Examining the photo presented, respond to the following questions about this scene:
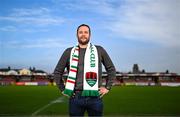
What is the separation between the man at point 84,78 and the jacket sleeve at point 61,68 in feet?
0.15

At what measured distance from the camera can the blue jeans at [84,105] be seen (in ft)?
15.1

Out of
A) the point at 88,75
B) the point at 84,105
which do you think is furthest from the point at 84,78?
the point at 84,105

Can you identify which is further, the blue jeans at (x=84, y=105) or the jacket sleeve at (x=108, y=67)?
the jacket sleeve at (x=108, y=67)

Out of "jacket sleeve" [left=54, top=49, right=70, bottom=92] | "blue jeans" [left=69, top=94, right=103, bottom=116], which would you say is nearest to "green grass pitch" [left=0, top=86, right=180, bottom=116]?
"jacket sleeve" [left=54, top=49, right=70, bottom=92]

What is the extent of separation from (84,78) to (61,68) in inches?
14.8

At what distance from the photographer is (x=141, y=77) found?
10038 centimetres

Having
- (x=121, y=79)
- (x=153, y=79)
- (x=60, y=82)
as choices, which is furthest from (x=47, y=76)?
(x=60, y=82)

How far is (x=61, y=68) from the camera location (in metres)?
4.81

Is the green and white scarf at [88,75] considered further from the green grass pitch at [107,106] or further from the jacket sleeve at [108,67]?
the green grass pitch at [107,106]

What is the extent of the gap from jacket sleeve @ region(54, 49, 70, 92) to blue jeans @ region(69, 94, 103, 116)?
0.96 ft

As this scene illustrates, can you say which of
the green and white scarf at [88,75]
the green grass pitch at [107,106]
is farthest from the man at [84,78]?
the green grass pitch at [107,106]

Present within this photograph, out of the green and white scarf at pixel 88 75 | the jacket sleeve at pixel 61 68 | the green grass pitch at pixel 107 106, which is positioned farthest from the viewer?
the green grass pitch at pixel 107 106

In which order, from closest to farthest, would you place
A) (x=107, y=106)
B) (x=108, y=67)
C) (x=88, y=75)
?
1. (x=88, y=75)
2. (x=108, y=67)
3. (x=107, y=106)

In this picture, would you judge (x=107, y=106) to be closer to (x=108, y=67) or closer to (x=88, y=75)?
(x=108, y=67)
